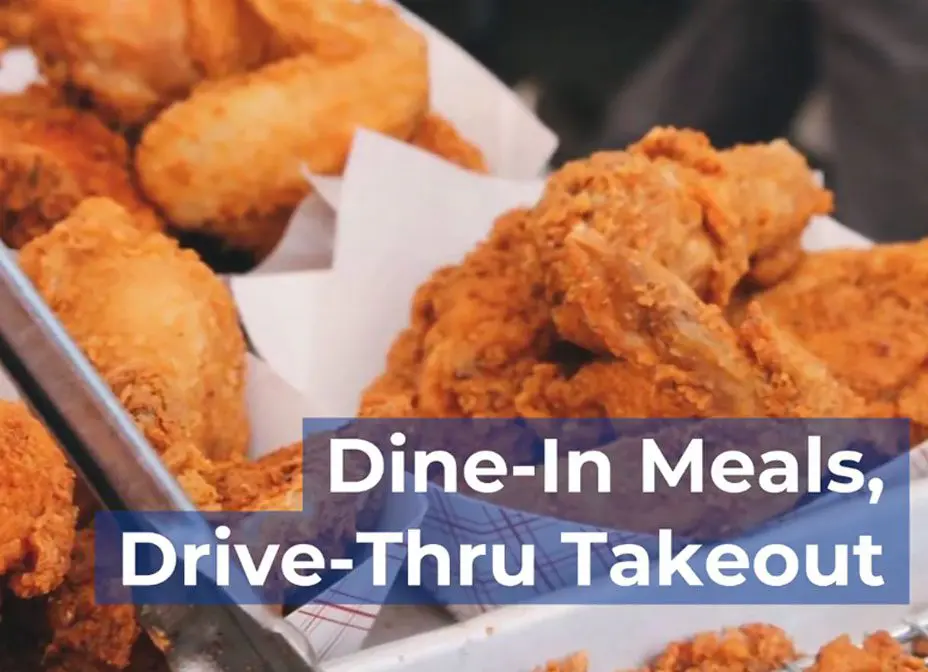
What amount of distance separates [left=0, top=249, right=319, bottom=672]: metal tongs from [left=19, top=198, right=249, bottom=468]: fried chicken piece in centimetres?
21

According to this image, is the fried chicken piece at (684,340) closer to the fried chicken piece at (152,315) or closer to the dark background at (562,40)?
the fried chicken piece at (152,315)

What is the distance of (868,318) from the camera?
1.10m

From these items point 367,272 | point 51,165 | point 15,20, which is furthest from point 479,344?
point 15,20

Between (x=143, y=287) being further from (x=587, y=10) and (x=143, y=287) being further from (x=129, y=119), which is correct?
(x=587, y=10)

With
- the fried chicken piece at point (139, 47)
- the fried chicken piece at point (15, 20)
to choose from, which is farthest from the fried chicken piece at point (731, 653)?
the fried chicken piece at point (15, 20)

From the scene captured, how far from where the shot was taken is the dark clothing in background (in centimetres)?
215

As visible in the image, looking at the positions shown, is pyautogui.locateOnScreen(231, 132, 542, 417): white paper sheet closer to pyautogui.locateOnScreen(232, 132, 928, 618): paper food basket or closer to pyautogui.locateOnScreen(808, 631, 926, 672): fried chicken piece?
pyautogui.locateOnScreen(232, 132, 928, 618): paper food basket

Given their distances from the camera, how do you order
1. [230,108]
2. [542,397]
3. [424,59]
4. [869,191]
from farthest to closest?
1. [869,191]
2. [424,59]
3. [230,108]
4. [542,397]

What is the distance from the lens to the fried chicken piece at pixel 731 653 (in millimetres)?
820

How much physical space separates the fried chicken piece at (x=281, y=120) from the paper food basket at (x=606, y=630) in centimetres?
67

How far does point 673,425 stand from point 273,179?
1.97 feet

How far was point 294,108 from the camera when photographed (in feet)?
4.13

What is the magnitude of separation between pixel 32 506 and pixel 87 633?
4.6 inches

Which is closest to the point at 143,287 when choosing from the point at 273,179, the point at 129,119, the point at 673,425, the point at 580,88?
the point at 273,179
